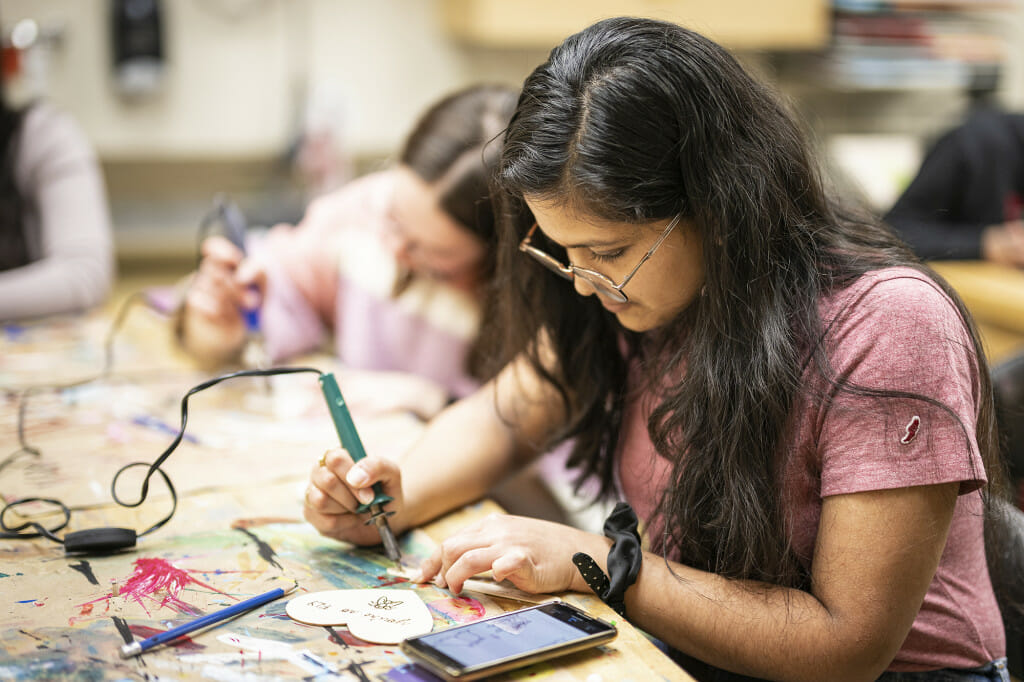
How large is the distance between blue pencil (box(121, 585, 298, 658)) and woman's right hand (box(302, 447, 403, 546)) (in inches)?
3.9

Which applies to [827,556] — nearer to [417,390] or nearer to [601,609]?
[601,609]

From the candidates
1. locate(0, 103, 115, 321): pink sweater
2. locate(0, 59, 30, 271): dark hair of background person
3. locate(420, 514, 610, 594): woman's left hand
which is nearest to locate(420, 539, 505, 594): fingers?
locate(420, 514, 610, 594): woman's left hand

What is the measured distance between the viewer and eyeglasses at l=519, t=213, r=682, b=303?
34.4 inches

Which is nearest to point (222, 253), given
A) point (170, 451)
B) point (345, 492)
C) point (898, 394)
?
point (170, 451)

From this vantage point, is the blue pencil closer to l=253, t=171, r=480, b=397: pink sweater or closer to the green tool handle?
the green tool handle

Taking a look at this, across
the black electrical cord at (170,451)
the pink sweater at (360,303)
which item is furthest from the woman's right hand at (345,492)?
the pink sweater at (360,303)

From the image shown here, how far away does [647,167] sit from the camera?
825 millimetres

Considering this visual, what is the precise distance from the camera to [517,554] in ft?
2.73

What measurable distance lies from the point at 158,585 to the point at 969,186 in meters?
2.34

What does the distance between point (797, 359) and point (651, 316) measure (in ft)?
0.50

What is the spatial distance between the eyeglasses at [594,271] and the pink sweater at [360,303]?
579 millimetres

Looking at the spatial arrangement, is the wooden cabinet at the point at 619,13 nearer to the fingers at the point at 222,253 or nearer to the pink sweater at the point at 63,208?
the pink sweater at the point at 63,208

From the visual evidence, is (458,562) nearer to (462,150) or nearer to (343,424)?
(343,424)

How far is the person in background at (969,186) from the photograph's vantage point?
2484 mm
